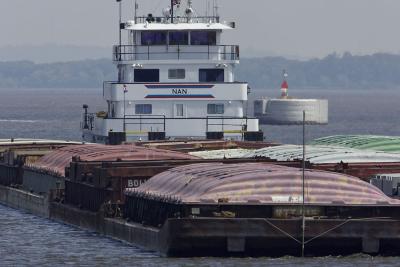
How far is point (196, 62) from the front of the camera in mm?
88750

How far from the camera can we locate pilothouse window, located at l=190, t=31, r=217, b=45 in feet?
295

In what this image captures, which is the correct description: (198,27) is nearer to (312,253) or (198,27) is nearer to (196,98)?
(196,98)

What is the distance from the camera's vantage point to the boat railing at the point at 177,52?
89.3 m

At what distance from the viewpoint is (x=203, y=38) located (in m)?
89.8

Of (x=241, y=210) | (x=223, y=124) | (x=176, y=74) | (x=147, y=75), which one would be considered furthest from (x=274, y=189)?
(x=147, y=75)

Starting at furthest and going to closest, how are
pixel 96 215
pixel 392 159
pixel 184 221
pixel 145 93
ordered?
1. pixel 145 93
2. pixel 392 159
3. pixel 96 215
4. pixel 184 221

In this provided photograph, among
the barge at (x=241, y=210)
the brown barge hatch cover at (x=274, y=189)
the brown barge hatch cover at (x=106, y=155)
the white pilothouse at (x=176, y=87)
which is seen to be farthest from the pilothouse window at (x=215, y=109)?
the brown barge hatch cover at (x=274, y=189)

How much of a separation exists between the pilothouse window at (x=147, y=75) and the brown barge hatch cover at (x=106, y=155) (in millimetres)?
13124

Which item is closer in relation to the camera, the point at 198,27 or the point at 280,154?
the point at 280,154

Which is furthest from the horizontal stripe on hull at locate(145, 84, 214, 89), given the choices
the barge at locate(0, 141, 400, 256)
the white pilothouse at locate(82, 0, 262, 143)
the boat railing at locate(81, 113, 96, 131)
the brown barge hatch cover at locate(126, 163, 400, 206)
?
the brown barge hatch cover at locate(126, 163, 400, 206)

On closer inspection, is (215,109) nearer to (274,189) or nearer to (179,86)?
(179,86)

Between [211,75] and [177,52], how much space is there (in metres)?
2.33

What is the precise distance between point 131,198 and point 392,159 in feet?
44.2

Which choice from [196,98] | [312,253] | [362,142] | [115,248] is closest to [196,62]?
[196,98]
